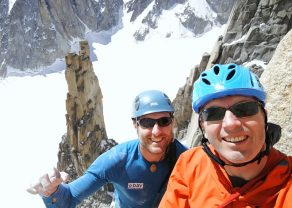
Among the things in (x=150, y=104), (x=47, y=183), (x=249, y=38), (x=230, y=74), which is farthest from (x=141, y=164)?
(x=249, y=38)

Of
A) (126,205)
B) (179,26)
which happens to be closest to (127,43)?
(179,26)

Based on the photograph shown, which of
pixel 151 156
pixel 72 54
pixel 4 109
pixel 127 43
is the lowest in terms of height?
pixel 4 109

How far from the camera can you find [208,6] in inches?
7087

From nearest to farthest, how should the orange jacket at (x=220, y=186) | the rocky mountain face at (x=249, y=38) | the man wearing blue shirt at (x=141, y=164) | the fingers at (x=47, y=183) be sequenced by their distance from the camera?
the orange jacket at (x=220, y=186), the fingers at (x=47, y=183), the man wearing blue shirt at (x=141, y=164), the rocky mountain face at (x=249, y=38)

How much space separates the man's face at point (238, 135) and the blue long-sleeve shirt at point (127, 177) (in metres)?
2.39

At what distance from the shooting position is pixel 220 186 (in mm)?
3863

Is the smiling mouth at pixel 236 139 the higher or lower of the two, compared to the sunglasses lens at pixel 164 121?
higher

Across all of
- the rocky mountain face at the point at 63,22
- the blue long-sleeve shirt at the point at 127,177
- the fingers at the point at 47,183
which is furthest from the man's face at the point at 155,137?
the rocky mountain face at the point at 63,22

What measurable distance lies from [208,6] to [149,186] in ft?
599

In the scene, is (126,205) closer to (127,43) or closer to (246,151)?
(246,151)

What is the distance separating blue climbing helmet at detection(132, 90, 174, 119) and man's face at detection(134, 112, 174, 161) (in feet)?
0.25

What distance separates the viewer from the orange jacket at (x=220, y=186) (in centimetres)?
355

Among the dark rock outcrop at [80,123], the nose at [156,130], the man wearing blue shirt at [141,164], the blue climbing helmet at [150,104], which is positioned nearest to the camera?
the nose at [156,130]

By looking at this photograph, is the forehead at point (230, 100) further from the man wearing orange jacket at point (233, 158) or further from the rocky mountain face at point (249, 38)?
the rocky mountain face at point (249, 38)
